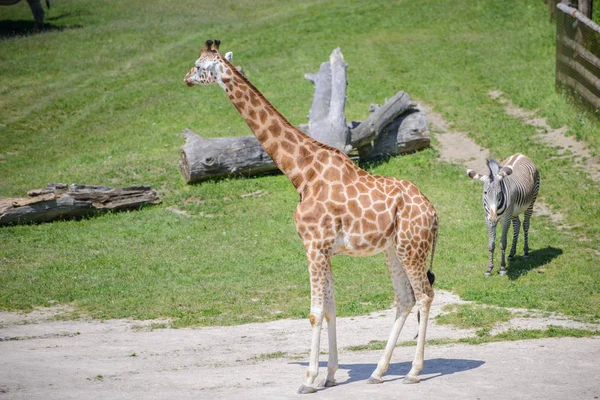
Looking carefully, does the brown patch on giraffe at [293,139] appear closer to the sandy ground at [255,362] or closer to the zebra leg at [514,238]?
the sandy ground at [255,362]

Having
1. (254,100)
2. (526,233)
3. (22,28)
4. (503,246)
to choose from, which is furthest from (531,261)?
(22,28)

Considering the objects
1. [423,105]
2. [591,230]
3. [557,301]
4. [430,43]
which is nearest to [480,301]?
[557,301]

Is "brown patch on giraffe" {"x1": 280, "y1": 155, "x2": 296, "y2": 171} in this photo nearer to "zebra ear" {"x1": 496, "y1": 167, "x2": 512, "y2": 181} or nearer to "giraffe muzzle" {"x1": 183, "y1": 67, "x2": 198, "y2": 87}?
"giraffe muzzle" {"x1": 183, "y1": 67, "x2": 198, "y2": 87}

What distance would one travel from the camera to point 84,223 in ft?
58.2

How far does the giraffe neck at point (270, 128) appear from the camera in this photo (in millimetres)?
9641

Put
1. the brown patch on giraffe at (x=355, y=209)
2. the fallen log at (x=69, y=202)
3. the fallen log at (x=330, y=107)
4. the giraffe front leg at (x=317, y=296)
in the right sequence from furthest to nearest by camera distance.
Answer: the fallen log at (x=330, y=107) < the fallen log at (x=69, y=202) < the brown patch on giraffe at (x=355, y=209) < the giraffe front leg at (x=317, y=296)

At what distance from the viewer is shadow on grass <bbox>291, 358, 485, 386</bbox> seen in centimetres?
945

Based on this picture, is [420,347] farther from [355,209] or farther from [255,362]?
[255,362]

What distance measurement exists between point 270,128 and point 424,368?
10.9 feet

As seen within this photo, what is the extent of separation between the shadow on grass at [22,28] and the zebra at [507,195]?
954 inches

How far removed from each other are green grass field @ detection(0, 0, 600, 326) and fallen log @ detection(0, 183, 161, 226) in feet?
0.82

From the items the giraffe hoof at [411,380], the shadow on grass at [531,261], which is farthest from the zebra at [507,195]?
the giraffe hoof at [411,380]

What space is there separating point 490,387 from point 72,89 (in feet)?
74.1

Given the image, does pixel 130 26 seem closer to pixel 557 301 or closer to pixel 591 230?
pixel 591 230
